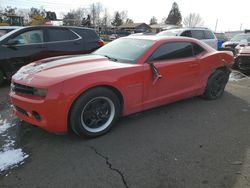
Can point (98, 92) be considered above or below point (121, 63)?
below

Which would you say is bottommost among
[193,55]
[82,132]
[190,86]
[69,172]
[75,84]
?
[69,172]

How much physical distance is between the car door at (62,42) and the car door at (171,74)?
354 centimetres

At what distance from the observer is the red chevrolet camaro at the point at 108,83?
2.91 meters

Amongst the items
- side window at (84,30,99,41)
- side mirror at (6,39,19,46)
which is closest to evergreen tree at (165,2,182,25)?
side window at (84,30,99,41)

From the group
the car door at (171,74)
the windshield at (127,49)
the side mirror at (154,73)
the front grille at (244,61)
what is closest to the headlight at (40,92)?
the windshield at (127,49)

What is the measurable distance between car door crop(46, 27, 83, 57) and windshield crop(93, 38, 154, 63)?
252cm

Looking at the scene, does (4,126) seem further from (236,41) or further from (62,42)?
(236,41)

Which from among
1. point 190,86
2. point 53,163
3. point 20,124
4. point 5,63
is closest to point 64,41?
point 5,63

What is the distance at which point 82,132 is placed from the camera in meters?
3.16

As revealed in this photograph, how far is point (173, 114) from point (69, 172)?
239cm

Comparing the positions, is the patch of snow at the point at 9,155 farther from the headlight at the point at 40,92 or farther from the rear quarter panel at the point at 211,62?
the rear quarter panel at the point at 211,62

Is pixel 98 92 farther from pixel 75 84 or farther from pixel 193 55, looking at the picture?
pixel 193 55

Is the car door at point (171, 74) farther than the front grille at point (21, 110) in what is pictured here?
Yes

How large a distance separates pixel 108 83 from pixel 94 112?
475mm
